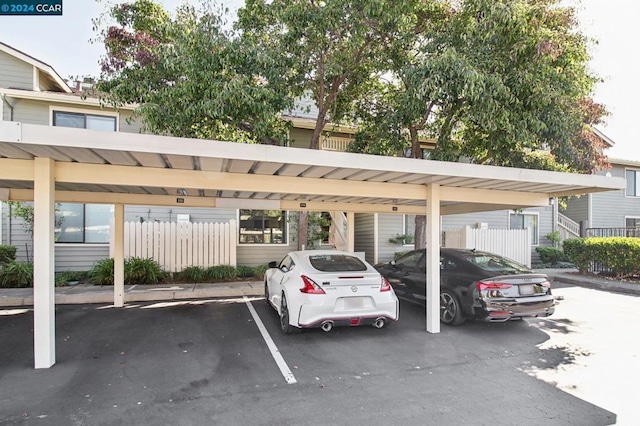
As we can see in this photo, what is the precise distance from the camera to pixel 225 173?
17.4 feet

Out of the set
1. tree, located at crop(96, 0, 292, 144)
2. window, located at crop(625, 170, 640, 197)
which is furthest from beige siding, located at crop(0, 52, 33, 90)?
window, located at crop(625, 170, 640, 197)

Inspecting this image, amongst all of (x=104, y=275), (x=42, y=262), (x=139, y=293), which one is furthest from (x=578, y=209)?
(x=42, y=262)

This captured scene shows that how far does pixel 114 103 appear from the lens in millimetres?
9047

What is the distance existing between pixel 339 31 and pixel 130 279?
8520 millimetres

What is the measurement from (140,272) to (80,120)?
542 centimetres

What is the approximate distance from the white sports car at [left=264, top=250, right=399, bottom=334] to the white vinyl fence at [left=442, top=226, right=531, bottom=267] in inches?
341

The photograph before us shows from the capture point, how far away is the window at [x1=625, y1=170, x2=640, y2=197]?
1926 centimetres

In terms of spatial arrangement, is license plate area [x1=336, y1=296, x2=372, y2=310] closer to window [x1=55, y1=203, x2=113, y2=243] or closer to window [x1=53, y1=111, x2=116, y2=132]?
window [x1=55, y1=203, x2=113, y2=243]

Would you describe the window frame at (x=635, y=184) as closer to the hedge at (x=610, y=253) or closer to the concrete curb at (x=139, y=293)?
the hedge at (x=610, y=253)

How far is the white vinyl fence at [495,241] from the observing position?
13.5 metres

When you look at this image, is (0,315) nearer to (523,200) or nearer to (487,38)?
(523,200)

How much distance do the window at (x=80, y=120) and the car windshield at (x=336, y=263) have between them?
9.03 metres

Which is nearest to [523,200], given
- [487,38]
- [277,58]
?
[487,38]

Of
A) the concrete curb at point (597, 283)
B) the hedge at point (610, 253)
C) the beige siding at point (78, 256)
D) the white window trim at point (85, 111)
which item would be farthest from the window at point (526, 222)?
the beige siding at point (78, 256)
